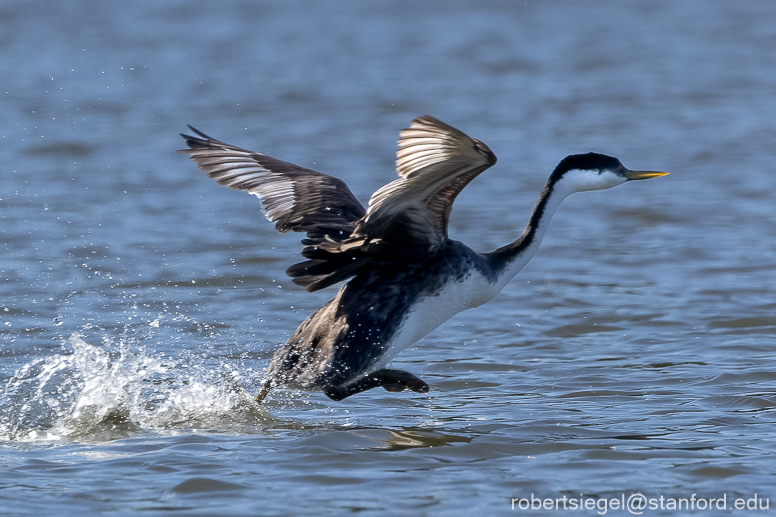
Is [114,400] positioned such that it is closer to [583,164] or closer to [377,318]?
[377,318]

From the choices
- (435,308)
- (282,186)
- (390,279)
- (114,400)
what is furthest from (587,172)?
(114,400)

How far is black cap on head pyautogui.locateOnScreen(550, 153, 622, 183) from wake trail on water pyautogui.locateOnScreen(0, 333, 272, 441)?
224 cm

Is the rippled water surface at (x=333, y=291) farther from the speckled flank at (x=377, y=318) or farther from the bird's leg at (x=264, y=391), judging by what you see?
the speckled flank at (x=377, y=318)

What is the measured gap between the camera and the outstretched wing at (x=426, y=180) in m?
5.52

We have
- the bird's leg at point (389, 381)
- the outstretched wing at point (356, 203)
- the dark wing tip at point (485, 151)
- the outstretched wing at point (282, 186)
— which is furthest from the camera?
the outstretched wing at point (282, 186)

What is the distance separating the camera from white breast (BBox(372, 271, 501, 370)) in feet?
21.1

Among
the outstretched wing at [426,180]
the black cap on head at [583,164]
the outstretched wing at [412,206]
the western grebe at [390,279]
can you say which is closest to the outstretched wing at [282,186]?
the western grebe at [390,279]

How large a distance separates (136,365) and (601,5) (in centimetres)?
1925

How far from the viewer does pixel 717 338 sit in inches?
322

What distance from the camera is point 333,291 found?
9523 millimetres

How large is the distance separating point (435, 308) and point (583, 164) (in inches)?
50.4

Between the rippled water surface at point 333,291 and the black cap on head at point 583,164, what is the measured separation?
140cm

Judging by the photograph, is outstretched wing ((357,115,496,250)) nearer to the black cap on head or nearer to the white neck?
the white neck

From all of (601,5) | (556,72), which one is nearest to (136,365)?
(556,72)
